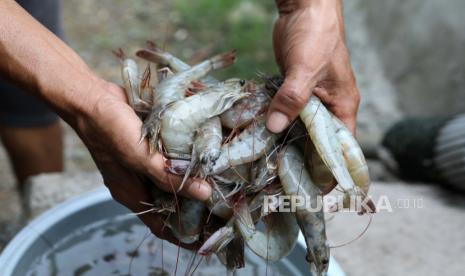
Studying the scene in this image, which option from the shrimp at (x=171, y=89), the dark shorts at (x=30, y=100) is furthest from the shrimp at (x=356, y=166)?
the dark shorts at (x=30, y=100)

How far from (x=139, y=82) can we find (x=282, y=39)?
0.43 metres

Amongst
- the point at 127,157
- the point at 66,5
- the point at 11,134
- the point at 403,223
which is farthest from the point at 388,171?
the point at 66,5

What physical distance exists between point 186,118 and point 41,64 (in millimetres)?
365

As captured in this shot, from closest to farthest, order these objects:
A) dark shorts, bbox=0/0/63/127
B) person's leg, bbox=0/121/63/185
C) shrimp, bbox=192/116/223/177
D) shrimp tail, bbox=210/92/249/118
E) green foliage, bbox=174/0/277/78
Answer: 1. shrimp, bbox=192/116/223/177
2. shrimp tail, bbox=210/92/249/118
3. dark shorts, bbox=0/0/63/127
4. person's leg, bbox=0/121/63/185
5. green foliage, bbox=174/0/277/78

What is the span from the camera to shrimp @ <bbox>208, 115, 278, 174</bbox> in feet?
4.37

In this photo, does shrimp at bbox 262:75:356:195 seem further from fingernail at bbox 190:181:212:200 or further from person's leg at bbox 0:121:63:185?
person's leg at bbox 0:121:63:185

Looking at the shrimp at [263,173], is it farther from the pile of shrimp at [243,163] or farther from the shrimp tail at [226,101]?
the shrimp tail at [226,101]

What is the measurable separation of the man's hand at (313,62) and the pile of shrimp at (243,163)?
5cm

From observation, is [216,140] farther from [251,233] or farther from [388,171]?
[388,171]

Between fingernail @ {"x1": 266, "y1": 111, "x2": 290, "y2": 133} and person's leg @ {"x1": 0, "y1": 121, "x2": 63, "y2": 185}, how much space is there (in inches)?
58.0

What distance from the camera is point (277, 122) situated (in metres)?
1.35

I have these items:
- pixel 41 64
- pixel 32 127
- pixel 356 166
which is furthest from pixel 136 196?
pixel 32 127

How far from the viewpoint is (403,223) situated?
88.5 inches

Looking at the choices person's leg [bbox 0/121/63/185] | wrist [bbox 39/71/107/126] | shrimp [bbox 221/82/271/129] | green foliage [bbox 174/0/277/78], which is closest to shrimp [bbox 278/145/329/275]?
shrimp [bbox 221/82/271/129]
